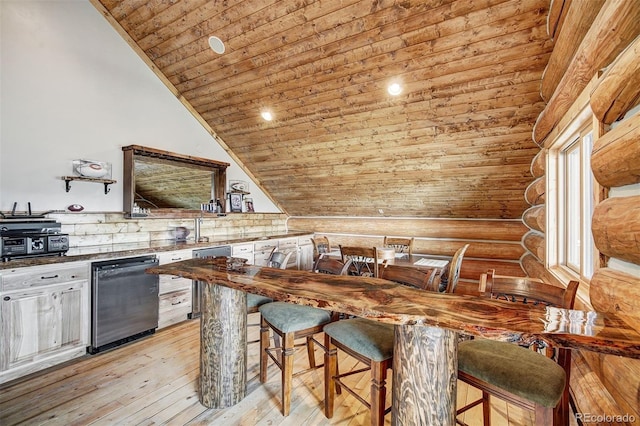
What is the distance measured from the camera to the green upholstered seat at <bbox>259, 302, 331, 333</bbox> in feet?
6.79

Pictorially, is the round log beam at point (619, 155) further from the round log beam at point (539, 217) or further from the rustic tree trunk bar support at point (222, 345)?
the rustic tree trunk bar support at point (222, 345)

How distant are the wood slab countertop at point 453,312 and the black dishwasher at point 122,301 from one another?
5.36ft

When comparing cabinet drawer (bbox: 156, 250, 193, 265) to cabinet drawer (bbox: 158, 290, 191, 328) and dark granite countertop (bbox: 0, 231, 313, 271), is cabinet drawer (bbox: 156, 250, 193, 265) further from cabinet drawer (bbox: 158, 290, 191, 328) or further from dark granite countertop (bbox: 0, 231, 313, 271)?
cabinet drawer (bbox: 158, 290, 191, 328)

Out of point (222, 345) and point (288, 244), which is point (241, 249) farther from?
point (222, 345)

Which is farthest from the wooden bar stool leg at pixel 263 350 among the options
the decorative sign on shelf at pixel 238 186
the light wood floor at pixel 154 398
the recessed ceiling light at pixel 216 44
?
the decorative sign on shelf at pixel 238 186

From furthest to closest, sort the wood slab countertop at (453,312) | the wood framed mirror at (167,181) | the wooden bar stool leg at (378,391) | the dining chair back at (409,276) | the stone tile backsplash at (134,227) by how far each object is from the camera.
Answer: the wood framed mirror at (167,181) → the stone tile backsplash at (134,227) → the dining chair back at (409,276) → the wooden bar stool leg at (378,391) → the wood slab countertop at (453,312)

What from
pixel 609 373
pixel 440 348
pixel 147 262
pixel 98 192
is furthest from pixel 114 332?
pixel 609 373

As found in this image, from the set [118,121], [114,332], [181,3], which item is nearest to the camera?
[114,332]

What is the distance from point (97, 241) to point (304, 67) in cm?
321

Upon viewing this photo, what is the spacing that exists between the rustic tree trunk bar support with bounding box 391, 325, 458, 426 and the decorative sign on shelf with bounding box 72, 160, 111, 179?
388 cm

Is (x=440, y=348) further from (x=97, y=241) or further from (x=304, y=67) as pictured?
(x=97, y=241)

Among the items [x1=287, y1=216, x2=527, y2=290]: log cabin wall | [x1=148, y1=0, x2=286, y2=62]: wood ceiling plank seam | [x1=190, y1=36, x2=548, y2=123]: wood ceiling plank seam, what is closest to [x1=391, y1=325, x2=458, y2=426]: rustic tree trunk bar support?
[x1=190, y1=36, x2=548, y2=123]: wood ceiling plank seam

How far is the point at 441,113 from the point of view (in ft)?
11.7

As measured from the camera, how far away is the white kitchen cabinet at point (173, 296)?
355 cm
